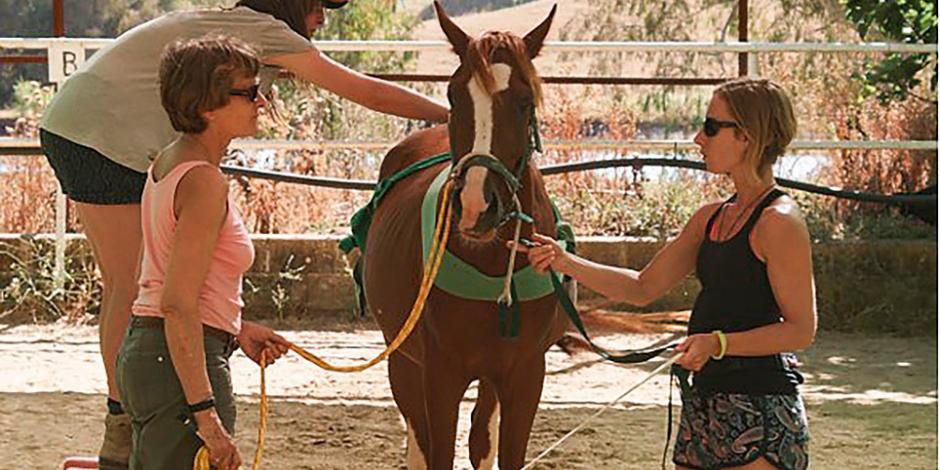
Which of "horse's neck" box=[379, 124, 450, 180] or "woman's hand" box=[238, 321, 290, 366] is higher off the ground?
"horse's neck" box=[379, 124, 450, 180]

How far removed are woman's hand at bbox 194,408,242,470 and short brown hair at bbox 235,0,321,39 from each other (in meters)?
1.61

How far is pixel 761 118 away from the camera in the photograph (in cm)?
342

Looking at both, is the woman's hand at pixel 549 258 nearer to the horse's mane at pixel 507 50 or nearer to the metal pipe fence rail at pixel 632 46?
the horse's mane at pixel 507 50

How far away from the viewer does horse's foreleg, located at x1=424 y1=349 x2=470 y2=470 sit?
4.64 m

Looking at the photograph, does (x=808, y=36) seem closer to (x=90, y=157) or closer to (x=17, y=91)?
(x=17, y=91)

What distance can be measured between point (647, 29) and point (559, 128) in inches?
315

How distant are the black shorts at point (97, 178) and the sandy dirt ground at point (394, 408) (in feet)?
6.69

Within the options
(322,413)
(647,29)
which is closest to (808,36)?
(647,29)

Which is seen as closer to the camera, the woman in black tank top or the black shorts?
the woman in black tank top

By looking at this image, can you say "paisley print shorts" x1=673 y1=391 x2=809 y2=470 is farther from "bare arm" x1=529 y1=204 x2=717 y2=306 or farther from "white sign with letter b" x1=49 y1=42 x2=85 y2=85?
"white sign with letter b" x1=49 y1=42 x2=85 y2=85

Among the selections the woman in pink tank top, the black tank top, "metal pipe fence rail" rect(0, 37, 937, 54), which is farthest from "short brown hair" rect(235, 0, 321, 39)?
"metal pipe fence rail" rect(0, 37, 937, 54)

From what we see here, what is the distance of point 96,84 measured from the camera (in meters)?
4.26

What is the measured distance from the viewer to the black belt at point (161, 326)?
123 inches

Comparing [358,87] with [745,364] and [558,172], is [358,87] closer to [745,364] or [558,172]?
[745,364]
